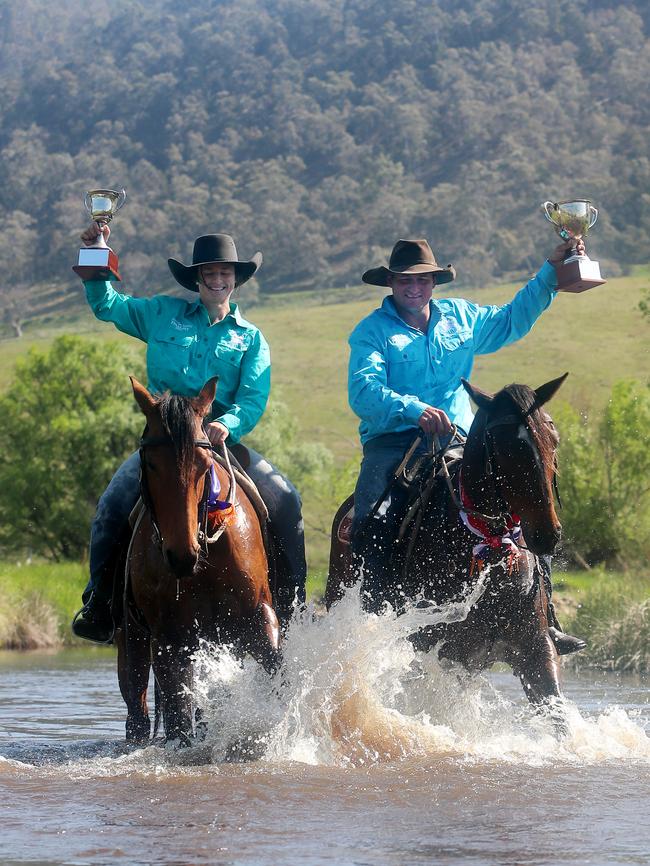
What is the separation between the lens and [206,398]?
8141mm

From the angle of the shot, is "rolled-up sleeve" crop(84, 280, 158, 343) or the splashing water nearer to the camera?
the splashing water

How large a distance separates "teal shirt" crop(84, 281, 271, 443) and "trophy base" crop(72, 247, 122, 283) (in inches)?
3.2

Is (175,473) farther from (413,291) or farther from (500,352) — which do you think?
(500,352)

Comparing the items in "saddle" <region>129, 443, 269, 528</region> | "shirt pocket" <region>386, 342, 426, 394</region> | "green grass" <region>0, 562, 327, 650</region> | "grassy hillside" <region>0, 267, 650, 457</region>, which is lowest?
"green grass" <region>0, 562, 327, 650</region>

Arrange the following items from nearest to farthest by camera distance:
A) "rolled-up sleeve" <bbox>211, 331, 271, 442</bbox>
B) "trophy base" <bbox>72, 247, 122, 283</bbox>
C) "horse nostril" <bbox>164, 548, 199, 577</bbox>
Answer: "horse nostril" <bbox>164, 548, 199, 577</bbox>
"rolled-up sleeve" <bbox>211, 331, 271, 442</bbox>
"trophy base" <bbox>72, 247, 122, 283</bbox>

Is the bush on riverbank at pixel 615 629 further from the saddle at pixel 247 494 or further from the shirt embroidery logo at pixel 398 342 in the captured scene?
the saddle at pixel 247 494

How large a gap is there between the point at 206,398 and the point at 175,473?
651mm

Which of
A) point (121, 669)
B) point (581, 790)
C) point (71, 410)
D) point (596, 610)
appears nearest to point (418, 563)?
point (581, 790)

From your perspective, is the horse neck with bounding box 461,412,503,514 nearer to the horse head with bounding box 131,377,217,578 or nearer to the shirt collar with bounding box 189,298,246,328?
the horse head with bounding box 131,377,217,578

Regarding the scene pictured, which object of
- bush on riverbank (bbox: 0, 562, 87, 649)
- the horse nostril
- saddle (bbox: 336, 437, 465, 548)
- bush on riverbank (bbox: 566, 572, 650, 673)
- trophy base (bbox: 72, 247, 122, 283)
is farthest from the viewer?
bush on riverbank (bbox: 0, 562, 87, 649)

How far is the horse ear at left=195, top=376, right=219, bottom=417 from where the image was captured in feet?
26.4

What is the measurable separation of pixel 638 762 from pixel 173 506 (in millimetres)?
3693

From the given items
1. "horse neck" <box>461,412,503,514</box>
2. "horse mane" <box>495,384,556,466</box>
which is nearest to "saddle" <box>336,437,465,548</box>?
"horse neck" <box>461,412,503,514</box>

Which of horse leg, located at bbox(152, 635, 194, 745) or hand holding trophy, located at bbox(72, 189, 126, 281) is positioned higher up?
hand holding trophy, located at bbox(72, 189, 126, 281)
